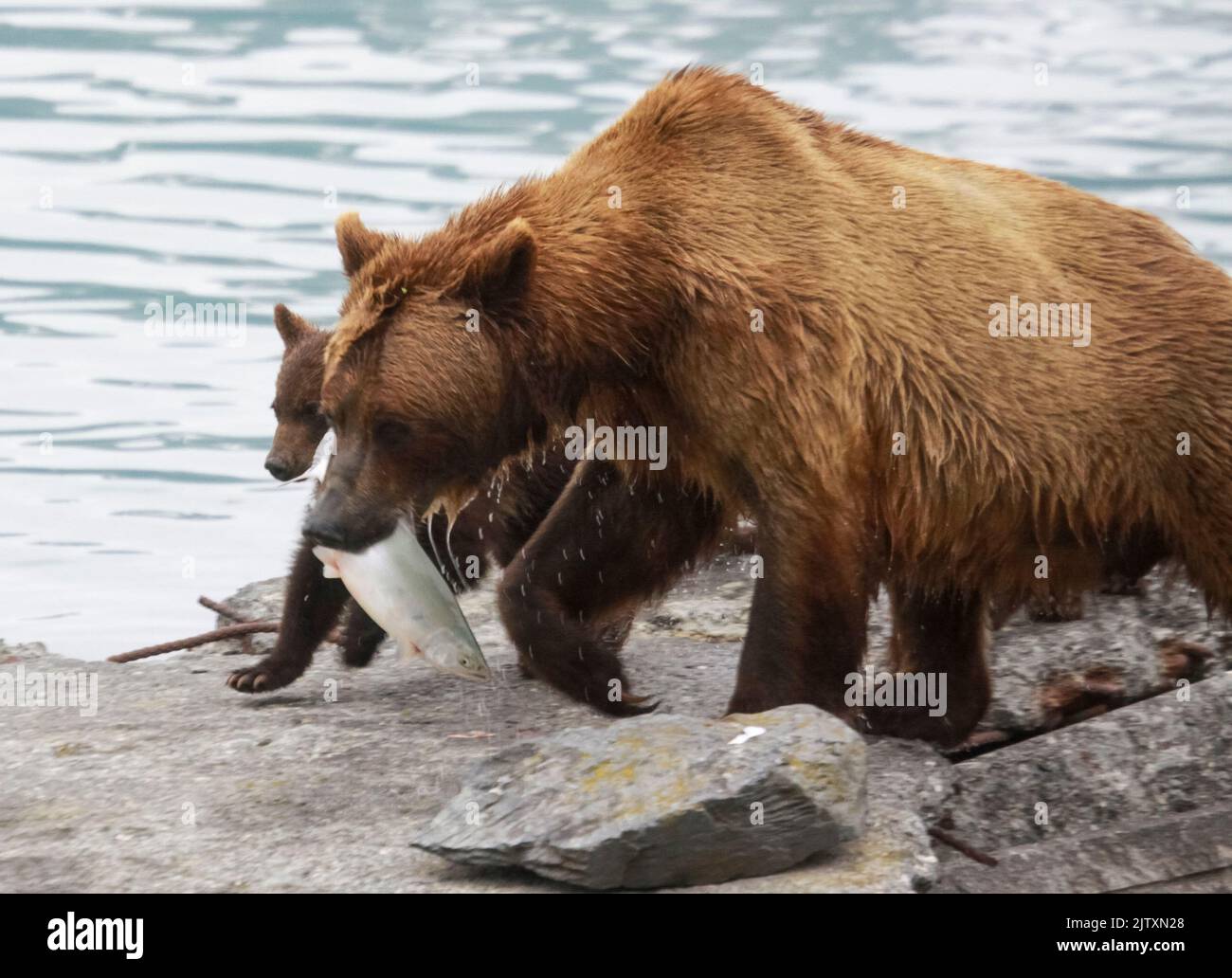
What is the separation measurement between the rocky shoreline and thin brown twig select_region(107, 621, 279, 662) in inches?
2.7

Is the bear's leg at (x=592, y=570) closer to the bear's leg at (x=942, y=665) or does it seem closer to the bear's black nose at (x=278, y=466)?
the bear's leg at (x=942, y=665)

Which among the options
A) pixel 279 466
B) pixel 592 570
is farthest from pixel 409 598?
pixel 279 466

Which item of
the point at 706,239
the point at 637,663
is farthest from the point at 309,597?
the point at 706,239

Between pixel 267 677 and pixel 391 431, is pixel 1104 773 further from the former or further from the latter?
Result: pixel 267 677

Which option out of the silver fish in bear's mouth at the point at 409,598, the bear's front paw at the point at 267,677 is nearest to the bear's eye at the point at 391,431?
the silver fish in bear's mouth at the point at 409,598

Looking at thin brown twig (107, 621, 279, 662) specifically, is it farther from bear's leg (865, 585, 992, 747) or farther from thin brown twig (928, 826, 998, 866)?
thin brown twig (928, 826, 998, 866)

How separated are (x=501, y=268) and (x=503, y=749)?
1.15m

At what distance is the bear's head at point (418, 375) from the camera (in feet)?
15.6

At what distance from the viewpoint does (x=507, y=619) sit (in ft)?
18.2

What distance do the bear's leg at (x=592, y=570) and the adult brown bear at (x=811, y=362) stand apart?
0.04 metres

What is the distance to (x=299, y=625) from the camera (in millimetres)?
6113

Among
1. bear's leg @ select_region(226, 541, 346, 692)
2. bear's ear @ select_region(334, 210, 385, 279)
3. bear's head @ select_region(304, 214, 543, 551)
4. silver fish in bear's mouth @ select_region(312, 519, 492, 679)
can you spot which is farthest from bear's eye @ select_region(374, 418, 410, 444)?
bear's leg @ select_region(226, 541, 346, 692)

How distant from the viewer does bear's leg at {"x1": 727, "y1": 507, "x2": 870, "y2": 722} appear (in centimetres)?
486

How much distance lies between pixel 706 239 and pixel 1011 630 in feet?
7.38
